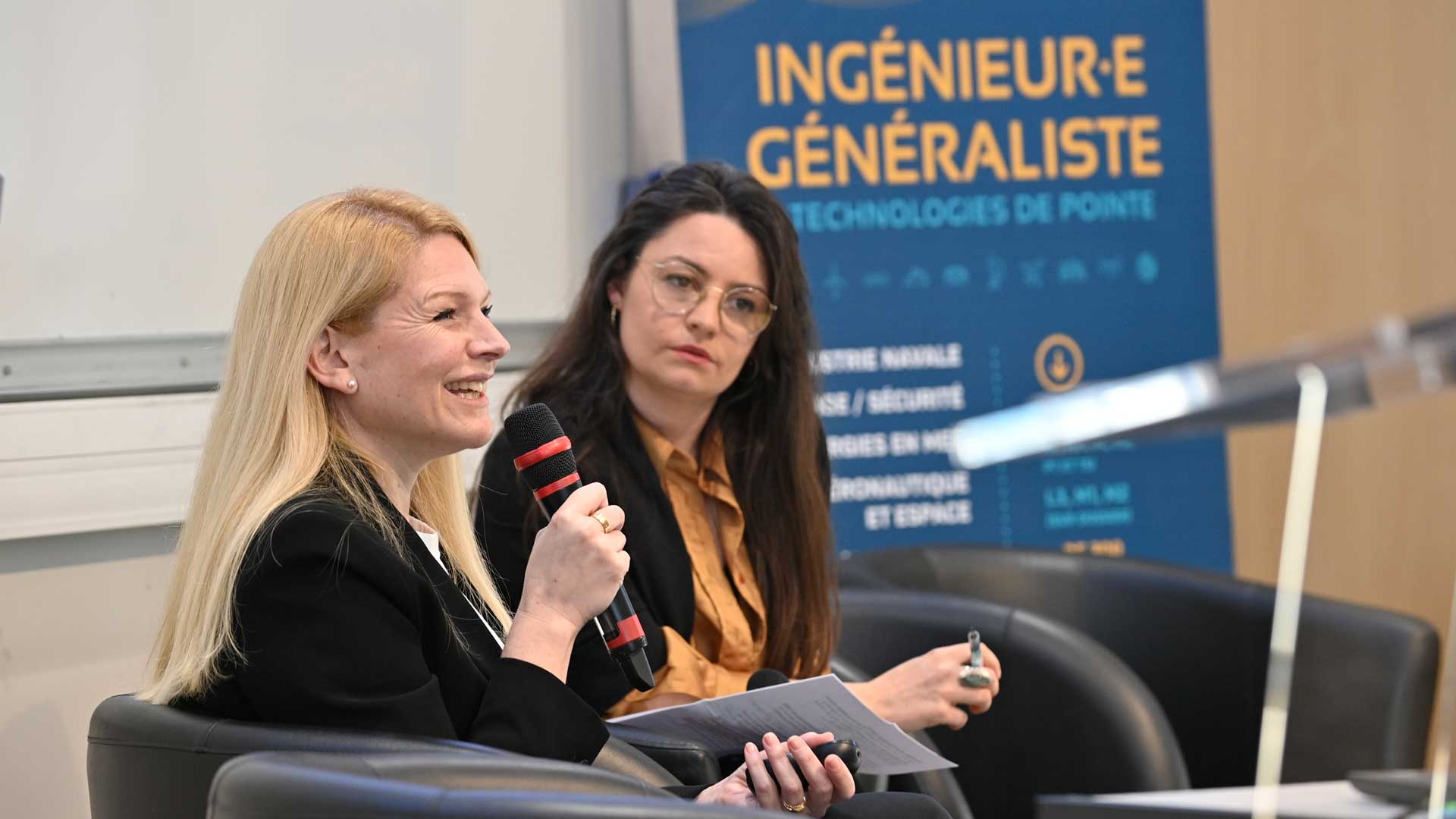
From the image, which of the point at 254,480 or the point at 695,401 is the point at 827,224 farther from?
the point at 254,480

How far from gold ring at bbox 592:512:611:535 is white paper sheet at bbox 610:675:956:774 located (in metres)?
0.29

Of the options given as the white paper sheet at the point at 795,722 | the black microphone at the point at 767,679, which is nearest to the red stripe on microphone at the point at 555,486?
the white paper sheet at the point at 795,722

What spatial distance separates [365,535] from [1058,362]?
2488mm

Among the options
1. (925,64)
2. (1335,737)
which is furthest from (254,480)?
(925,64)

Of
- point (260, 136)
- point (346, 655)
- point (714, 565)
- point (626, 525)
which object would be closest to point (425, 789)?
point (346, 655)

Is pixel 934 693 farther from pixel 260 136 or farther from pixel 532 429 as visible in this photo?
pixel 260 136

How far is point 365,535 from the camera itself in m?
1.56

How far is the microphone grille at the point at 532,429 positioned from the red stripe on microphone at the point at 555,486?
0.05 m

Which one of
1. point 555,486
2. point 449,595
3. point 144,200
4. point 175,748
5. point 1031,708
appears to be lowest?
point 1031,708

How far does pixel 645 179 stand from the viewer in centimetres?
333

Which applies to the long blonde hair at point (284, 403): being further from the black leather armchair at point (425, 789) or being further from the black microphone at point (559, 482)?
the black leather armchair at point (425, 789)

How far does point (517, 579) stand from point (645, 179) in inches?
52.5

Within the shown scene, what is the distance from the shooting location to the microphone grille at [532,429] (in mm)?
1773

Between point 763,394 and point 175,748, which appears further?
point 763,394
